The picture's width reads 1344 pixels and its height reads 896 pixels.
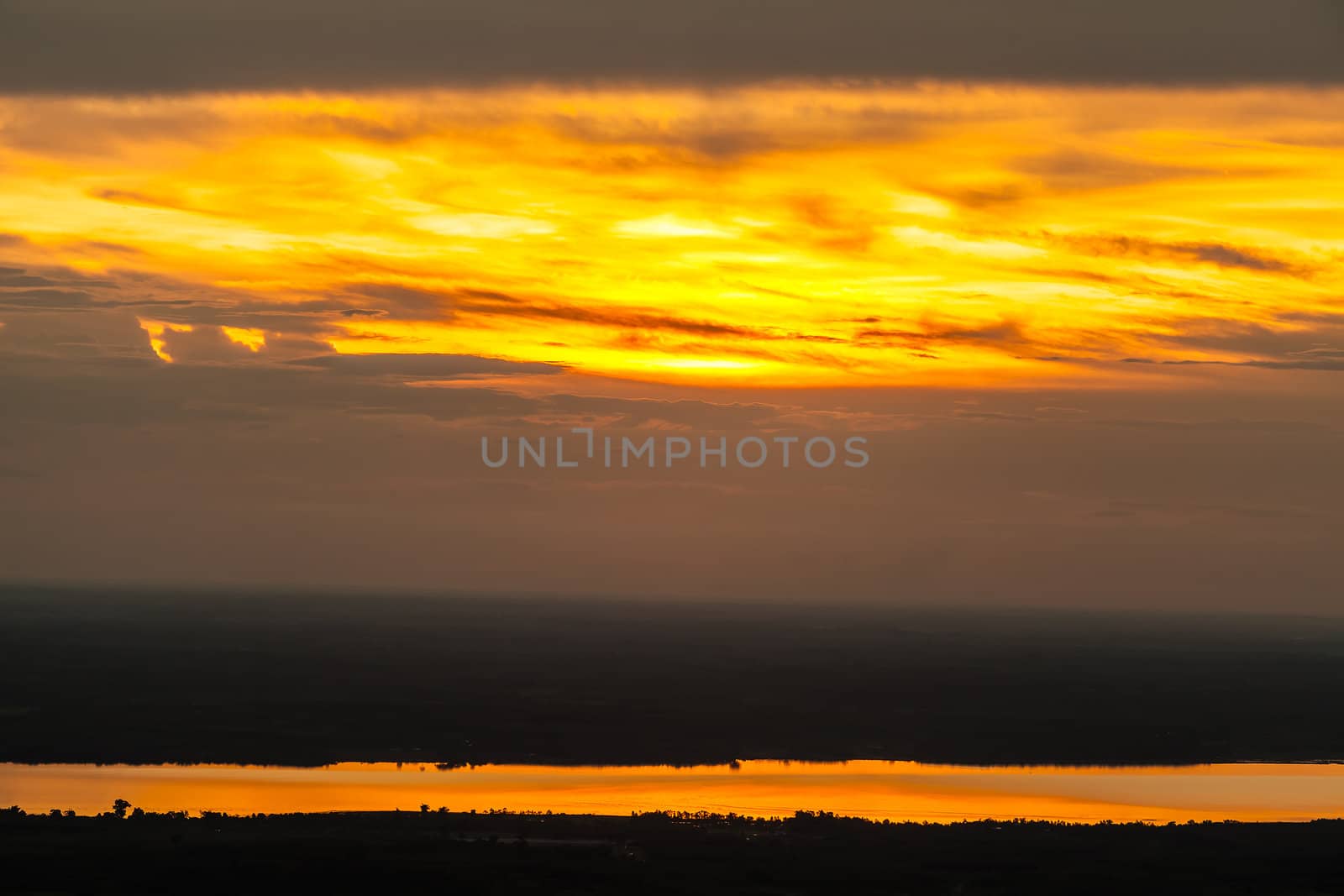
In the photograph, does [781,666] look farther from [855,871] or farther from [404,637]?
[855,871]

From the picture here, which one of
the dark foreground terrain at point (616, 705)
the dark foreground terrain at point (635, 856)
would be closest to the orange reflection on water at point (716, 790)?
the dark foreground terrain at point (616, 705)

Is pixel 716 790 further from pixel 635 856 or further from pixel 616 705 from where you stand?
pixel 616 705

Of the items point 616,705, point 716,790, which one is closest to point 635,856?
point 716,790

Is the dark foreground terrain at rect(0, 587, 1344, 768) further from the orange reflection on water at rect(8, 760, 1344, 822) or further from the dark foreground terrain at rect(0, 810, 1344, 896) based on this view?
the dark foreground terrain at rect(0, 810, 1344, 896)

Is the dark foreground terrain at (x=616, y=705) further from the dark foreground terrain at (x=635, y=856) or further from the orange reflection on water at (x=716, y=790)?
the dark foreground terrain at (x=635, y=856)

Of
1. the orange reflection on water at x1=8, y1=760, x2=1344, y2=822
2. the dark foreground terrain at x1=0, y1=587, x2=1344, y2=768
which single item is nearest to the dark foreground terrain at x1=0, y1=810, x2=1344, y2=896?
the orange reflection on water at x1=8, y1=760, x2=1344, y2=822

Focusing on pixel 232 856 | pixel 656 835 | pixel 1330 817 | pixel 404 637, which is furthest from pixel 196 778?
pixel 404 637
